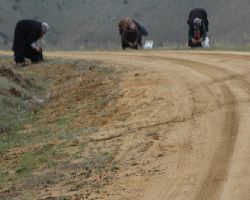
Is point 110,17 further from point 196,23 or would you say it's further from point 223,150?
point 223,150

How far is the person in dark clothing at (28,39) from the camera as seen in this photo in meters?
24.2

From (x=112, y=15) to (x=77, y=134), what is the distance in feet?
157

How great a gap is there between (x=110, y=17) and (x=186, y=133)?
161 ft

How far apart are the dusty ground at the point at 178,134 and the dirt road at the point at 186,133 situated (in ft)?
0.04

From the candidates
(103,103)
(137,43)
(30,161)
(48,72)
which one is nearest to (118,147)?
(30,161)

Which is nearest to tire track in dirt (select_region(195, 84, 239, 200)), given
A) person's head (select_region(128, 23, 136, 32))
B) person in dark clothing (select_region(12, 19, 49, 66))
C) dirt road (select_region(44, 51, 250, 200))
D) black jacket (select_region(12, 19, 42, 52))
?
dirt road (select_region(44, 51, 250, 200))

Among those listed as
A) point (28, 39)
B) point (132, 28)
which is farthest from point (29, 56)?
point (132, 28)

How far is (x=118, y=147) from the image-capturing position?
439 inches

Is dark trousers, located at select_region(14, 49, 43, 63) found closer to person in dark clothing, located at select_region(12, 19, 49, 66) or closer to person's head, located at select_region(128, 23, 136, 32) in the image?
person in dark clothing, located at select_region(12, 19, 49, 66)

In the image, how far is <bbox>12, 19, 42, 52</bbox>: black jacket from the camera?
953 inches

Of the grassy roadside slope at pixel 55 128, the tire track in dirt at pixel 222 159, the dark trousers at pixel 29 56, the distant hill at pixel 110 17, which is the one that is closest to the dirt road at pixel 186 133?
the tire track in dirt at pixel 222 159

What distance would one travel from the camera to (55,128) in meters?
14.3

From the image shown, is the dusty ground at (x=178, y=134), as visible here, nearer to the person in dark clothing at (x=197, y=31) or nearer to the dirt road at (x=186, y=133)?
the dirt road at (x=186, y=133)

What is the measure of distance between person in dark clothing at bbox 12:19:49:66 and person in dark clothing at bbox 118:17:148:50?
14.1ft
